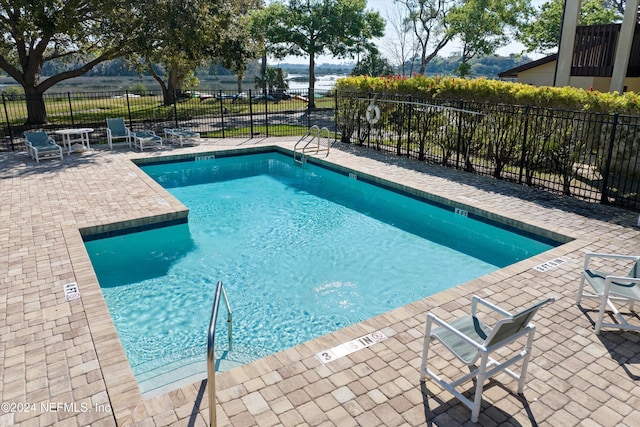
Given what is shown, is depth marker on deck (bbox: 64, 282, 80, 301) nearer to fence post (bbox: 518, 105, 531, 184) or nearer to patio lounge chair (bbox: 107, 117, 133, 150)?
fence post (bbox: 518, 105, 531, 184)

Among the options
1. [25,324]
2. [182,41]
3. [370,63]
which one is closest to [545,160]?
[25,324]

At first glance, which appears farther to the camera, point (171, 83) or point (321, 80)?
point (321, 80)

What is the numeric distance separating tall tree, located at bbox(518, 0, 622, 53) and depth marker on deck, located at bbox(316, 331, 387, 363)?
32.9 meters

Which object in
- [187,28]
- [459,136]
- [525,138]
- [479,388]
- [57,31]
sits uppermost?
[187,28]

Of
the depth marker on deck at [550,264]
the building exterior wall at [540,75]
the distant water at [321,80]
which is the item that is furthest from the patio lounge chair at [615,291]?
the building exterior wall at [540,75]

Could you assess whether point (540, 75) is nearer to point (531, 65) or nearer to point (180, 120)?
point (531, 65)

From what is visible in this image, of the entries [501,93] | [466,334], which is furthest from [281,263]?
[501,93]

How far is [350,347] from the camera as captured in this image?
14.1 ft

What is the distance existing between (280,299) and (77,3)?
13.6m

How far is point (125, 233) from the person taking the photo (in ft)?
25.7

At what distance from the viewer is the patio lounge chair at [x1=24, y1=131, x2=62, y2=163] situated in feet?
40.5

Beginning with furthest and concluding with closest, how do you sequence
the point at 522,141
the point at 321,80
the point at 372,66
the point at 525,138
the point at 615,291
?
the point at 321,80 < the point at 372,66 < the point at 522,141 < the point at 525,138 < the point at 615,291

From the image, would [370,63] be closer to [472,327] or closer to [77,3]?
[77,3]

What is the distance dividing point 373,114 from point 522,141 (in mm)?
5045
